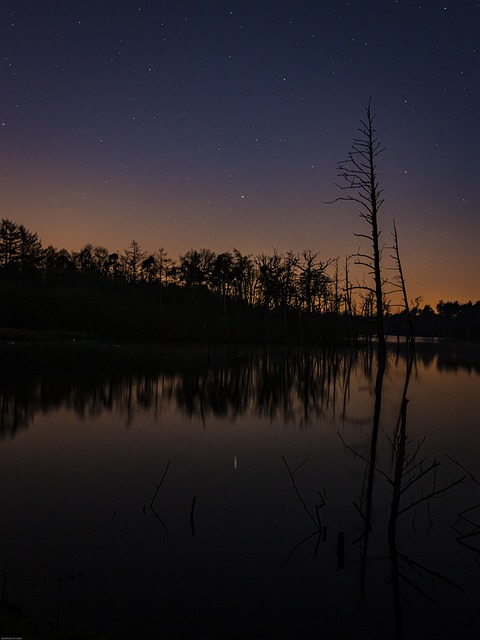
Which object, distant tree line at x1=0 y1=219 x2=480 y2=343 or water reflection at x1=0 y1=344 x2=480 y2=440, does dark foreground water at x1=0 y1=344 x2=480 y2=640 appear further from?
distant tree line at x1=0 y1=219 x2=480 y2=343

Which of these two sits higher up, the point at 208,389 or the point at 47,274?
the point at 47,274

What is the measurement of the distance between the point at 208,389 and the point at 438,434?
32.4 feet

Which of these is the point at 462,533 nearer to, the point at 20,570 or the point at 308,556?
the point at 308,556

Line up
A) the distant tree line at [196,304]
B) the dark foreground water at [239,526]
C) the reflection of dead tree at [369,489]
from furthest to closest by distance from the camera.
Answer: the distant tree line at [196,304], the reflection of dead tree at [369,489], the dark foreground water at [239,526]

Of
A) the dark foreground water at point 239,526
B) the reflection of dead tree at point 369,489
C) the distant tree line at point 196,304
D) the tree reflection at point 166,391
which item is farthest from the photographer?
the distant tree line at point 196,304

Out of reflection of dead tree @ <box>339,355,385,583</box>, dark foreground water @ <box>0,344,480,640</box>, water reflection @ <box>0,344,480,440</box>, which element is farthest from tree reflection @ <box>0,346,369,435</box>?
reflection of dead tree @ <box>339,355,385,583</box>

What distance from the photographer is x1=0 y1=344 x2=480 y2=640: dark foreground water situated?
3762 millimetres

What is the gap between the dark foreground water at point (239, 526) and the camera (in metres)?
3.76

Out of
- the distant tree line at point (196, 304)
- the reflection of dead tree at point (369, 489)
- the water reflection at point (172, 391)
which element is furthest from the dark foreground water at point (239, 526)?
the distant tree line at point (196, 304)

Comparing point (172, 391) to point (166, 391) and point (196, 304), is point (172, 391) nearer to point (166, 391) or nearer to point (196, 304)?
point (166, 391)

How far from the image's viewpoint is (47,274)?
108188 millimetres

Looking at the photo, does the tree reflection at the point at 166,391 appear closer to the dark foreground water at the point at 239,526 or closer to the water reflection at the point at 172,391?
the water reflection at the point at 172,391

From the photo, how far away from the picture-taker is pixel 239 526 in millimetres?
5461

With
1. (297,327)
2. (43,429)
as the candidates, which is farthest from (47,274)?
(43,429)
